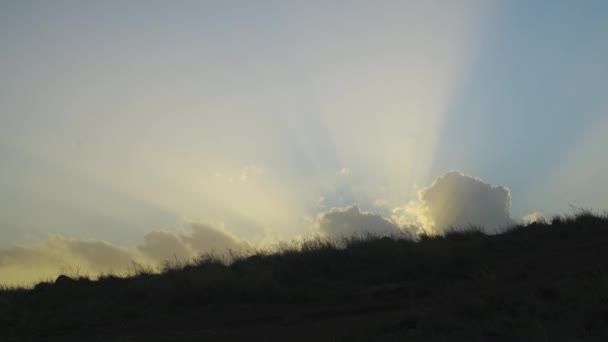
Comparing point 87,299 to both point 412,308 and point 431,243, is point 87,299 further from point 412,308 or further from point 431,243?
point 431,243

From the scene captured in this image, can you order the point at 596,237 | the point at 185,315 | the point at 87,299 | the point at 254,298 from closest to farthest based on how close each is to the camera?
1. the point at 185,315
2. the point at 254,298
3. the point at 87,299
4. the point at 596,237

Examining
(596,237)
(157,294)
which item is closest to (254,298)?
(157,294)

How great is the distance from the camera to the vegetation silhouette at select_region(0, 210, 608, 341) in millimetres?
9492

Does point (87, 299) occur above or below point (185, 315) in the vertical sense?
above

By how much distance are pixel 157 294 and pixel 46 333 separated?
3.17 metres

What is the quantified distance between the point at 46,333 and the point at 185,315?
327 centimetres

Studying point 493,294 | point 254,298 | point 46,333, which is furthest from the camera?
point 254,298

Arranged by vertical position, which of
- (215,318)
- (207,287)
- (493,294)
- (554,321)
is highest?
(207,287)

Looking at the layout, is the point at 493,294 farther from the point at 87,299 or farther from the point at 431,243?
the point at 87,299

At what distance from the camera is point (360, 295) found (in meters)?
13.5

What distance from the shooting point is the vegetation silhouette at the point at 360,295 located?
949 centimetres

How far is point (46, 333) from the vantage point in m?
12.1

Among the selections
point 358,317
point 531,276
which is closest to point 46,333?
point 358,317

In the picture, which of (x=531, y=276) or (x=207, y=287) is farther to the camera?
(x=207, y=287)
